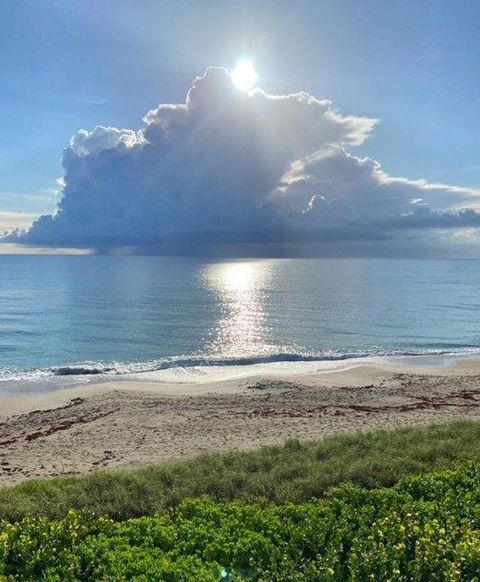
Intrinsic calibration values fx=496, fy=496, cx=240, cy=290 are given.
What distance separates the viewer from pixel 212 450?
728 inches

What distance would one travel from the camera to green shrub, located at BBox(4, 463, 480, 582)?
8.00m

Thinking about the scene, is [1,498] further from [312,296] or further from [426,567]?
[312,296]

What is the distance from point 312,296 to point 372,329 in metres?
31.0

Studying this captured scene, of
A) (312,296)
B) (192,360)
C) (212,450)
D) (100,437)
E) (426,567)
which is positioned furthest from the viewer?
(312,296)

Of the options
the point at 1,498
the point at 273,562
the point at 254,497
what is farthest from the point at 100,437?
the point at 273,562

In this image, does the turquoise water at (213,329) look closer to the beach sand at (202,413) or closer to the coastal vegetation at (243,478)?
the beach sand at (202,413)

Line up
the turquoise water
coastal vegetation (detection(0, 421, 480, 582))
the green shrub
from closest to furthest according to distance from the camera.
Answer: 1. the green shrub
2. coastal vegetation (detection(0, 421, 480, 582))
3. the turquoise water

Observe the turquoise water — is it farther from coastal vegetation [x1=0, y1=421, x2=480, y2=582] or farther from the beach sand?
coastal vegetation [x1=0, y1=421, x2=480, y2=582]

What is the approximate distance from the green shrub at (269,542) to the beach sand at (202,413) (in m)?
7.85

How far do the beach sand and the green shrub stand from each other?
25.8 ft

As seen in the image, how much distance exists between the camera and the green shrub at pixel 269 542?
800 centimetres

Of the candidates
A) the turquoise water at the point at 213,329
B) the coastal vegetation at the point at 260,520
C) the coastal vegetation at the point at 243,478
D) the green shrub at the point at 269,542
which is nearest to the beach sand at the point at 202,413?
the coastal vegetation at the point at 243,478

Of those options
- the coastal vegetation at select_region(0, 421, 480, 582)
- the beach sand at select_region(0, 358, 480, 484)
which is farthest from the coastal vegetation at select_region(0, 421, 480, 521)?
the beach sand at select_region(0, 358, 480, 484)

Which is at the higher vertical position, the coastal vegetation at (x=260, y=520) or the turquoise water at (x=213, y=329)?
the coastal vegetation at (x=260, y=520)
